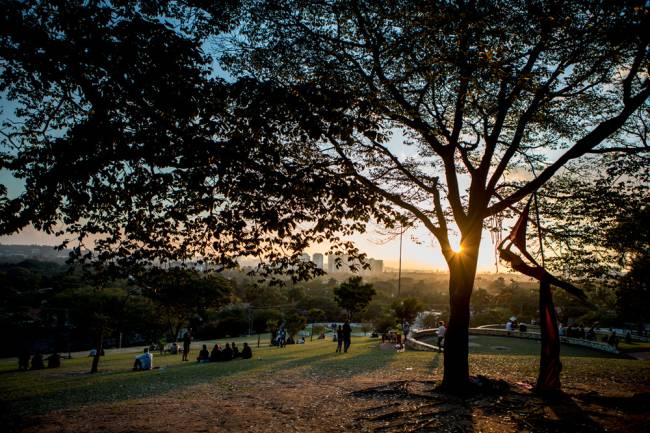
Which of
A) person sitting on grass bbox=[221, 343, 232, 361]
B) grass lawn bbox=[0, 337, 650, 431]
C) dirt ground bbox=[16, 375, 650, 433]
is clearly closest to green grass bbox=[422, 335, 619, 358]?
grass lawn bbox=[0, 337, 650, 431]

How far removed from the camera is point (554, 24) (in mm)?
8742

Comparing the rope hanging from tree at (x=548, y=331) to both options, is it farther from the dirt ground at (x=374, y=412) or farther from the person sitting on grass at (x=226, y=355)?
the person sitting on grass at (x=226, y=355)

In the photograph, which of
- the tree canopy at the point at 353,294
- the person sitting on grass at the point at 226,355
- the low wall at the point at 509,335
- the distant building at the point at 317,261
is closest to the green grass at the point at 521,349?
the low wall at the point at 509,335

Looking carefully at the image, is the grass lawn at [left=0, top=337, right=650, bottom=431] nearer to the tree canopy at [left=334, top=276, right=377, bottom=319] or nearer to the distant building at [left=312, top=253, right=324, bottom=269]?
the distant building at [left=312, top=253, right=324, bottom=269]

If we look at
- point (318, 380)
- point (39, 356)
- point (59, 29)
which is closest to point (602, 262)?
point (318, 380)

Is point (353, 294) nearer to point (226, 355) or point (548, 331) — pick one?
point (226, 355)

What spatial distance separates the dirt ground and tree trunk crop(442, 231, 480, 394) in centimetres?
55

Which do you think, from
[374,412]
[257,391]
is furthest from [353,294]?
[374,412]

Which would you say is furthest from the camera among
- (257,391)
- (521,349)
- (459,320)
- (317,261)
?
(521,349)

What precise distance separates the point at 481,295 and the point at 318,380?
8942 cm

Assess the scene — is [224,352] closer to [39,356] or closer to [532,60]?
[39,356]

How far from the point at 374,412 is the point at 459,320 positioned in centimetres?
367

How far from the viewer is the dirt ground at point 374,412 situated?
7.58 meters

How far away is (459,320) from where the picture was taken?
10.6 metres
